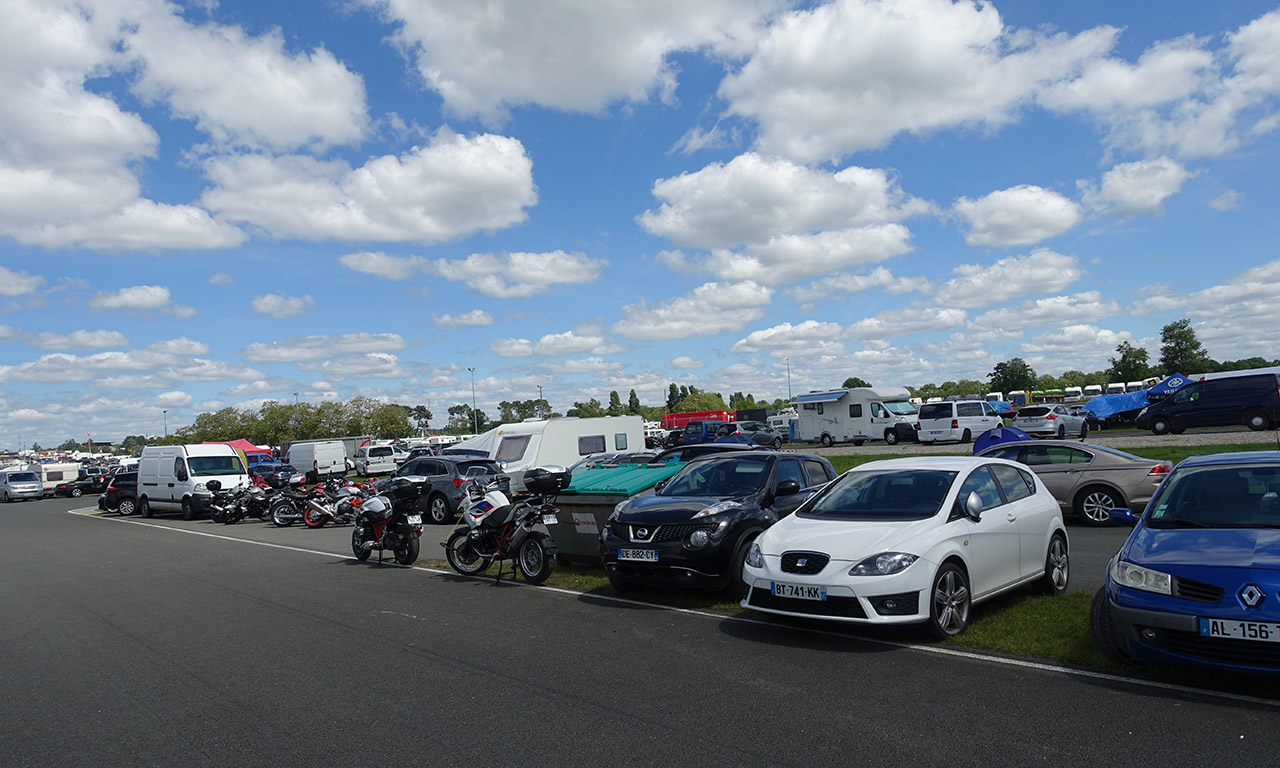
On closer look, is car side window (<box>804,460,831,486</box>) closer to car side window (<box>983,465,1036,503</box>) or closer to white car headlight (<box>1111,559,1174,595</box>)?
car side window (<box>983,465,1036,503</box>)

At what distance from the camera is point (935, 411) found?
116ft

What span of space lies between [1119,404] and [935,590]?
126 ft

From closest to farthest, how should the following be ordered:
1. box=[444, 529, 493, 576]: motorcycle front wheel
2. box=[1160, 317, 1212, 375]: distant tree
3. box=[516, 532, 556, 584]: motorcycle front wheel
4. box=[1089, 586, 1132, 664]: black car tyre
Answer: box=[1089, 586, 1132, 664]: black car tyre < box=[516, 532, 556, 584]: motorcycle front wheel < box=[444, 529, 493, 576]: motorcycle front wheel < box=[1160, 317, 1212, 375]: distant tree

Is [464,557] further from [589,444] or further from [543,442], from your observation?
[589,444]

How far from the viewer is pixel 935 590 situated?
6051 mm

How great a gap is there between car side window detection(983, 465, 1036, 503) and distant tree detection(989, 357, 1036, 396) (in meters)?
92.0

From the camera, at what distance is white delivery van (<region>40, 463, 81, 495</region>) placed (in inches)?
1929

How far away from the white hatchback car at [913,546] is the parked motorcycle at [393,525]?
22.3 ft

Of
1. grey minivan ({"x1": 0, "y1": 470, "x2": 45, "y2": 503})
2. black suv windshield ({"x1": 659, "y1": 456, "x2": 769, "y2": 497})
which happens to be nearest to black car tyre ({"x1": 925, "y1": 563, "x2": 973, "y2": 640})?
black suv windshield ({"x1": 659, "y1": 456, "x2": 769, "y2": 497})

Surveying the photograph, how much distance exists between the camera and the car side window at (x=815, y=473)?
930 cm

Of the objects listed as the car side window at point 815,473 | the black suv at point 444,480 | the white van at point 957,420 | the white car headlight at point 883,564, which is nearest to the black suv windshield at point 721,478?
the car side window at point 815,473

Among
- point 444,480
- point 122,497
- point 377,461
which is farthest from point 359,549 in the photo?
point 377,461

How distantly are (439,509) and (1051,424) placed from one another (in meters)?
25.5

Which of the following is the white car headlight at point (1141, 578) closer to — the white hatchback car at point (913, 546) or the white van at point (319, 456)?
the white hatchback car at point (913, 546)
